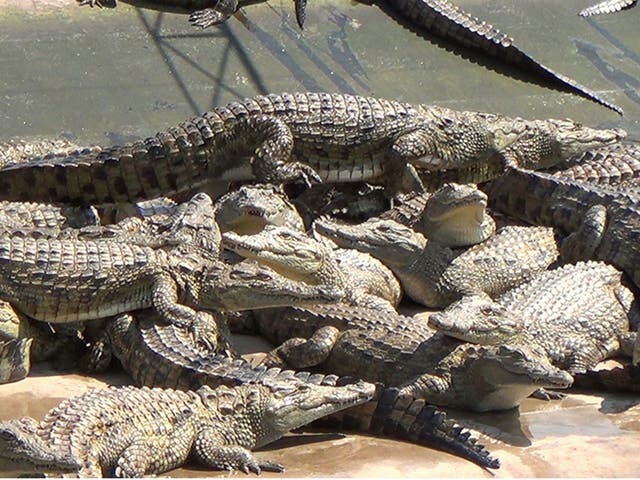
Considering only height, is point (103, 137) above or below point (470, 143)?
below

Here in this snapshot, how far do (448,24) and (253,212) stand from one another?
11.3 feet

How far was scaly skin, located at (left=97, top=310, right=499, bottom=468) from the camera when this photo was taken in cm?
577

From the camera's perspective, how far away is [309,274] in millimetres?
6984

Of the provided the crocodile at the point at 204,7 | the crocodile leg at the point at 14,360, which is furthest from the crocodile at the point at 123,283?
the crocodile at the point at 204,7

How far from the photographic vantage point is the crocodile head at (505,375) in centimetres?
602

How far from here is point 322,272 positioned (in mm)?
7039

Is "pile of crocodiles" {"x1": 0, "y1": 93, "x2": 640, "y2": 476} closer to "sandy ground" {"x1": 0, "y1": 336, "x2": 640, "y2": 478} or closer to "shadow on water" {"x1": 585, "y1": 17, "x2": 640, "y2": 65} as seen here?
"sandy ground" {"x1": 0, "y1": 336, "x2": 640, "y2": 478}

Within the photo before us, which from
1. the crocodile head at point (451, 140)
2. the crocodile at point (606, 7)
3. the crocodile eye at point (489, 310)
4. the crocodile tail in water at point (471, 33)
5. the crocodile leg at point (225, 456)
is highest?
the crocodile at point (606, 7)

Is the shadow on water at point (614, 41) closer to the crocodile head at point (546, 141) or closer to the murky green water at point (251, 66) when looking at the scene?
the murky green water at point (251, 66)

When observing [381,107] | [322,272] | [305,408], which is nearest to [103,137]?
[381,107]

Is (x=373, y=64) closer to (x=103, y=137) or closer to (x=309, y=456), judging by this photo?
(x=103, y=137)

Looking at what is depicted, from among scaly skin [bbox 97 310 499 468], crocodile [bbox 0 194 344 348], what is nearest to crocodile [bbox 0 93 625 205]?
crocodile [bbox 0 194 344 348]

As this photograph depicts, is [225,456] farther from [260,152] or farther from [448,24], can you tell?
[448,24]

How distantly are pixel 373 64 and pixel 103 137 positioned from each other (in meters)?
2.03
